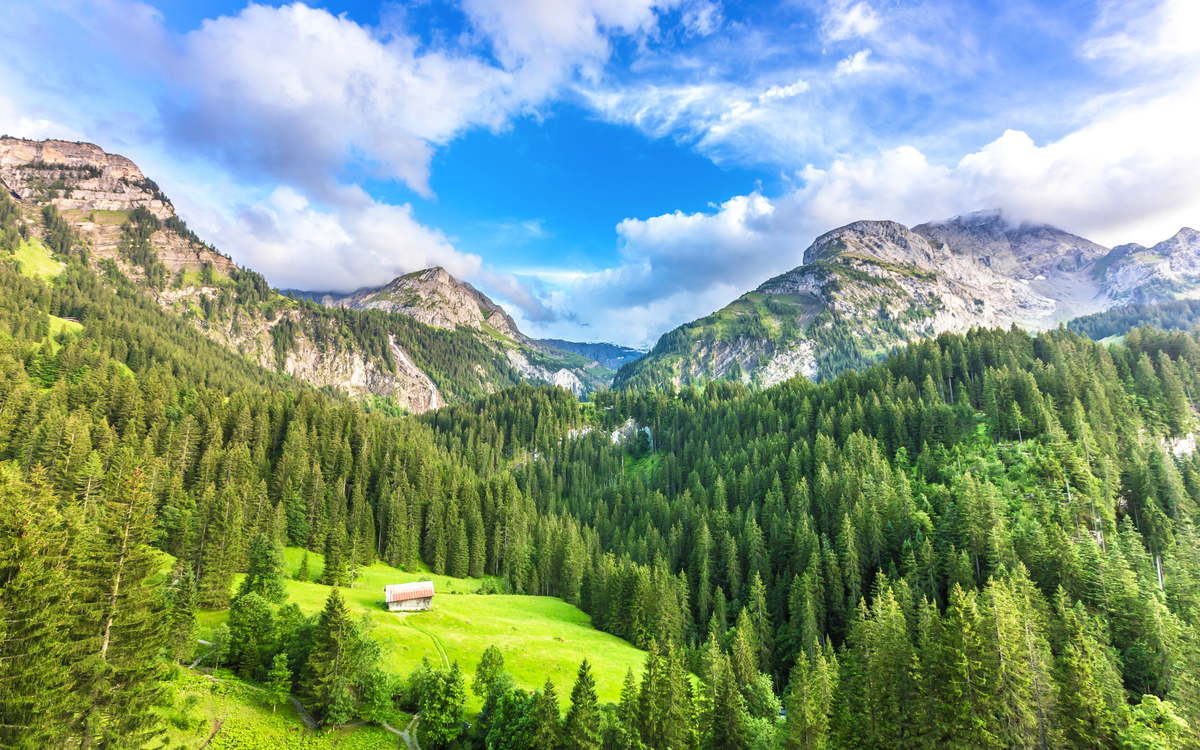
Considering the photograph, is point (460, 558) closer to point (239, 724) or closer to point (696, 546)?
point (696, 546)

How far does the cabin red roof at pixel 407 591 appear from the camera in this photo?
72.3 m

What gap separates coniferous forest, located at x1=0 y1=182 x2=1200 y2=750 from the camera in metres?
37.0

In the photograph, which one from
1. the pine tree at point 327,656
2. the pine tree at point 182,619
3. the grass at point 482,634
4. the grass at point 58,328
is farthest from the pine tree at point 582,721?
the grass at point 58,328

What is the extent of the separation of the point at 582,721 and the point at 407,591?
40059 millimetres

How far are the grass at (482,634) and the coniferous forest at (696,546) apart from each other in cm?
486

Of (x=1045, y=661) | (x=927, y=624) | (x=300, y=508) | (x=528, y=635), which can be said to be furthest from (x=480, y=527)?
(x=1045, y=661)

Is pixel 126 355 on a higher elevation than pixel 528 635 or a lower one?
higher

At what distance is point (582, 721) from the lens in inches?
1700

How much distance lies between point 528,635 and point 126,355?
18581 centimetres

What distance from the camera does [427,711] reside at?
4659cm

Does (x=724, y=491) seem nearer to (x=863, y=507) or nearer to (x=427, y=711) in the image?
(x=863, y=507)

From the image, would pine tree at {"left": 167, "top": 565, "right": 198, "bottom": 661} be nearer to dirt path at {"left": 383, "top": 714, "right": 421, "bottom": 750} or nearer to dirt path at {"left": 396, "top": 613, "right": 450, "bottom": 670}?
dirt path at {"left": 383, "top": 714, "right": 421, "bottom": 750}

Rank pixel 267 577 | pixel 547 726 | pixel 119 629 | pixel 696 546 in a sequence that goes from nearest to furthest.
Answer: pixel 119 629 → pixel 547 726 → pixel 267 577 → pixel 696 546

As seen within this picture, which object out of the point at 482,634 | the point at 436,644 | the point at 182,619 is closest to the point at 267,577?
the point at 182,619
